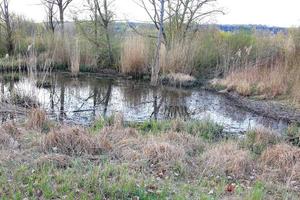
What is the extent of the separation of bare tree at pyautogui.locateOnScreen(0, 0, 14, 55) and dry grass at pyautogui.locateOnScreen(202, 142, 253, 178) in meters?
12.7

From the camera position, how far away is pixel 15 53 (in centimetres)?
1475

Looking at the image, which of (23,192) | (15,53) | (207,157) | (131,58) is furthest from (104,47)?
(23,192)

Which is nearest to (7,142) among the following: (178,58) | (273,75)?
(273,75)

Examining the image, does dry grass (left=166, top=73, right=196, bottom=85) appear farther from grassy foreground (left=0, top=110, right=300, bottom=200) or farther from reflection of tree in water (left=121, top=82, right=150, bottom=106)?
grassy foreground (left=0, top=110, right=300, bottom=200)

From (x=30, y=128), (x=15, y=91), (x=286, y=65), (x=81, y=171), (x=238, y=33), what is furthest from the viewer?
(x=238, y=33)

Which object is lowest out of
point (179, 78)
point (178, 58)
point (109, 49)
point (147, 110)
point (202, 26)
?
point (147, 110)

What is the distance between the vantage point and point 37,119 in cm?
570

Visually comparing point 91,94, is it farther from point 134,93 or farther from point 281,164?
point 281,164

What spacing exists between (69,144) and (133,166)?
37.7 inches

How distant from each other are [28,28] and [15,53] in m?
2.09

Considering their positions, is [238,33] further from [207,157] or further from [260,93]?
[207,157]

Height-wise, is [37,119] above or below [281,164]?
above

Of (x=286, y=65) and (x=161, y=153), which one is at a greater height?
(x=286, y=65)

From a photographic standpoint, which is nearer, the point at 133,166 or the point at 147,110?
the point at 133,166
